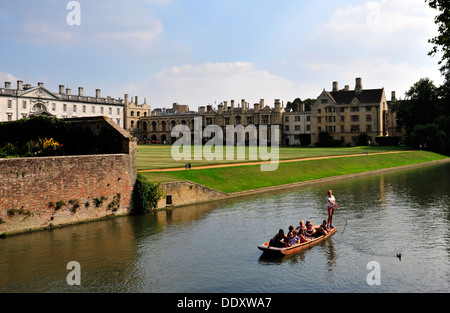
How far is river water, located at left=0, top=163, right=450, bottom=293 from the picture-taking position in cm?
1557

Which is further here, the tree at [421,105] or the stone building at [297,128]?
the stone building at [297,128]

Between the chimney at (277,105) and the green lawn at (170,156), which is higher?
the chimney at (277,105)

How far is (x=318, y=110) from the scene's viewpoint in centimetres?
10862

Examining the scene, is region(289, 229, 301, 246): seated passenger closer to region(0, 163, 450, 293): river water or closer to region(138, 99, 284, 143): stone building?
region(0, 163, 450, 293): river water

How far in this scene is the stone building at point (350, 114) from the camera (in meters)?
101

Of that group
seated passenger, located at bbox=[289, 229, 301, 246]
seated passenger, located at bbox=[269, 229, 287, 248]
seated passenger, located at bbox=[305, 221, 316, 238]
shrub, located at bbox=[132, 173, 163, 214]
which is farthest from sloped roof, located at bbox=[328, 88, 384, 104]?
seated passenger, located at bbox=[269, 229, 287, 248]

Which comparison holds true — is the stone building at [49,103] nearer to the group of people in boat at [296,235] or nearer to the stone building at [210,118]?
the stone building at [210,118]

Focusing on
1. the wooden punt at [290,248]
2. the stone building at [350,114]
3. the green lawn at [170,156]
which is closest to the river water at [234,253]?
the wooden punt at [290,248]

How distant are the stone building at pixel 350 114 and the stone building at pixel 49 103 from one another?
58324 millimetres

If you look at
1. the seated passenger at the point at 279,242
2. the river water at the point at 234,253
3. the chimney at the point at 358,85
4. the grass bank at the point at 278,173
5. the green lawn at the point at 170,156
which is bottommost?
the river water at the point at 234,253

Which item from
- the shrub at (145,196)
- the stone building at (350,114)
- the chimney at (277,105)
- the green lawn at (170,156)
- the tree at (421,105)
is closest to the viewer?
the shrub at (145,196)

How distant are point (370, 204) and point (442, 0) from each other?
48.6 ft
